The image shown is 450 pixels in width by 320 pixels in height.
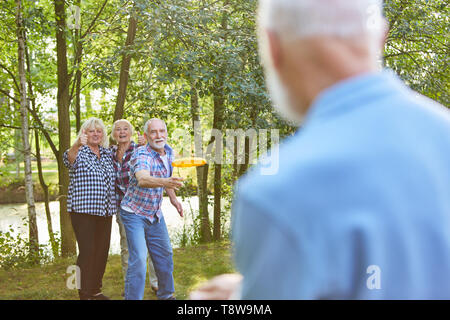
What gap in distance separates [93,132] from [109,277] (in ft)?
7.34

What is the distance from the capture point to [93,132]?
484cm

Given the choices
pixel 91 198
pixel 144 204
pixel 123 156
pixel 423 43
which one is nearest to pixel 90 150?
pixel 123 156

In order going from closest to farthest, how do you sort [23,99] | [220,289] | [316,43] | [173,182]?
1. [316,43]
2. [220,289]
3. [173,182]
4. [23,99]

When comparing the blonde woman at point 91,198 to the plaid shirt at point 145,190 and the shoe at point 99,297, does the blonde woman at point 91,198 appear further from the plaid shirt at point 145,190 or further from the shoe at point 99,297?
the plaid shirt at point 145,190

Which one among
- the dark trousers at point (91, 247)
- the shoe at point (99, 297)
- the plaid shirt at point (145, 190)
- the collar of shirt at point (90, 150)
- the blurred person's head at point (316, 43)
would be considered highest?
the blurred person's head at point (316, 43)

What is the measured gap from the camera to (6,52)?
30.4 ft

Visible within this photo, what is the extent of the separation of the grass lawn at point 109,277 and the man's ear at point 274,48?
15.7 feet

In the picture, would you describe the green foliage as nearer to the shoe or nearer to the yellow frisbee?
the yellow frisbee

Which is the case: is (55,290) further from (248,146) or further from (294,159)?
(294,159)

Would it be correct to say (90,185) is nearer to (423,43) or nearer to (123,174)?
(123,174)

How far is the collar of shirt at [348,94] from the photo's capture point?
681 millimetres

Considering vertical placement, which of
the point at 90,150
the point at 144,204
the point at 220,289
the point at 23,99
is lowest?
the point at 144,204

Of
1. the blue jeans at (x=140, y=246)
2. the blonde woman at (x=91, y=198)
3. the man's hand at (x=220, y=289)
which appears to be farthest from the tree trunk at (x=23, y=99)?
the man's hand at (x=220, y=289)
